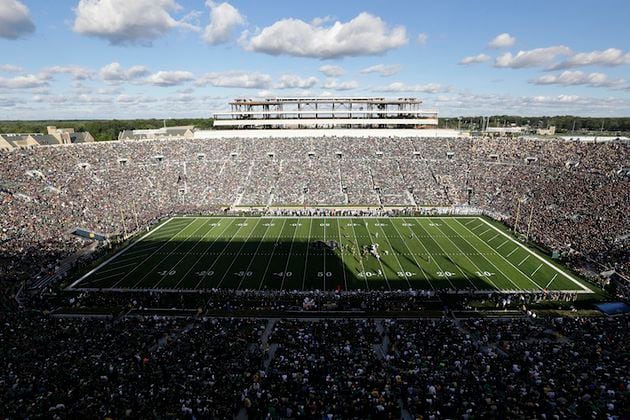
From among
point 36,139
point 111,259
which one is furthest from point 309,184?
point 36,139

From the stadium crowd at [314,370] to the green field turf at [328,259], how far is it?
6.52 meters

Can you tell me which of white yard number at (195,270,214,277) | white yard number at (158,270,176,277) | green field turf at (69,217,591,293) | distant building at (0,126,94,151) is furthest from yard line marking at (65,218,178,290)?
distant building at (0,126,94,151)

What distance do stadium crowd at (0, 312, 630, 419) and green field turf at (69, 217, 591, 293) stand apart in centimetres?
652

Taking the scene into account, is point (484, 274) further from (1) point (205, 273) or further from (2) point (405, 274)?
(1) point (205, 273)

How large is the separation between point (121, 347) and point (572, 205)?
39.3 m

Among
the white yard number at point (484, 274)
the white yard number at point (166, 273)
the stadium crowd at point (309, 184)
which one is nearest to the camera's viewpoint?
the white yard number at point (484, 274)

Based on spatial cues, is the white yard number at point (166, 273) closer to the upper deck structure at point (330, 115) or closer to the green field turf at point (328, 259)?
the green field turf at point (328, 259)

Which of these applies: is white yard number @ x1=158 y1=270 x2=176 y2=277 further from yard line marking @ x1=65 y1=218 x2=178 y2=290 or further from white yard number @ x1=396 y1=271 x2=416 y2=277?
white yard number @ x1=396 y1=271 x2=416 y2=277

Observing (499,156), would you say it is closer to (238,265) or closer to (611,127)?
(238,265)

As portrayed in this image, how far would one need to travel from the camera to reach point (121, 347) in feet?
49.7

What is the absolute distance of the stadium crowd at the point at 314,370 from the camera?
11.0m

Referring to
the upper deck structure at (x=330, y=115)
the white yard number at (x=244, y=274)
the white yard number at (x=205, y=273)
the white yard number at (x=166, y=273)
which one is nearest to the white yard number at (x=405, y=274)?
the white yard number at (x=244, y=274)

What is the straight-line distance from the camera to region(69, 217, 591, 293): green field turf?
2455 cm

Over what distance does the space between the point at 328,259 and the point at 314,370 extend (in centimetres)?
1528
